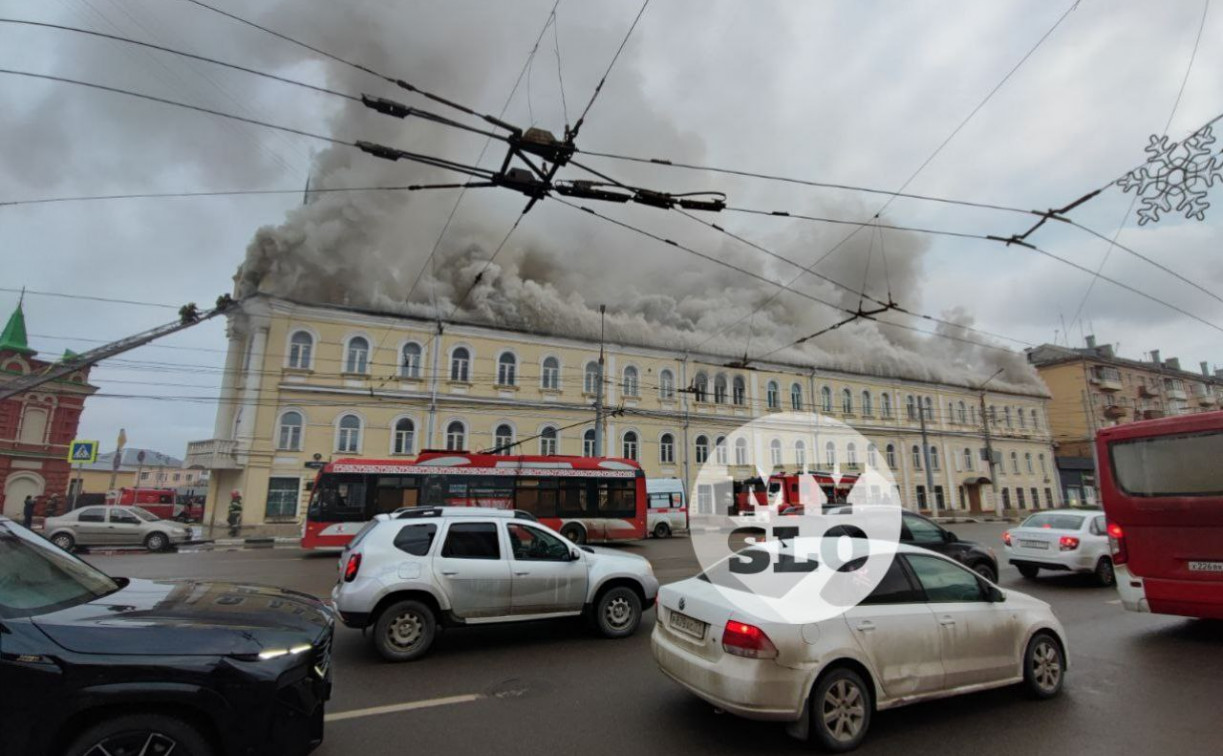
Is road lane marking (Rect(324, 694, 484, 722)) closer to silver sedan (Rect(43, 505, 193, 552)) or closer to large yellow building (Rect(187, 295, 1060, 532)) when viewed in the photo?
silver sedan (Rect(43, 505, 193, 552))

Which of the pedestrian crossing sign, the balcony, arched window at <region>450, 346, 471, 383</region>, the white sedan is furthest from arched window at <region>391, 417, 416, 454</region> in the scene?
the white sedan

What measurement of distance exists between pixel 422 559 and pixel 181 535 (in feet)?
66.6

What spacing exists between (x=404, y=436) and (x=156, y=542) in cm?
1120

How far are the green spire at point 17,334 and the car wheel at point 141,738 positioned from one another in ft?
142

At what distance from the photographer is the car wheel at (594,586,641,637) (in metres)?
7.25

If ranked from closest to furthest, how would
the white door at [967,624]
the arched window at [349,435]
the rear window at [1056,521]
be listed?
the white door at [967,624] < the rear window at [1056,521] < the arched window at [349,435]

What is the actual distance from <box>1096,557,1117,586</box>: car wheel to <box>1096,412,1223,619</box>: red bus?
4355 mm

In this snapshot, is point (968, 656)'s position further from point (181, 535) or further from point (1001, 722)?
point (181, 535)

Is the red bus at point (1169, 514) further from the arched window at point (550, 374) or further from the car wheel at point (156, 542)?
the arched window at point (550, 374)

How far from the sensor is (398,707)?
195 inches

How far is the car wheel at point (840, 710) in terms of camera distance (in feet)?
13.3

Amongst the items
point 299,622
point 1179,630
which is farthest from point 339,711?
point 1179,630

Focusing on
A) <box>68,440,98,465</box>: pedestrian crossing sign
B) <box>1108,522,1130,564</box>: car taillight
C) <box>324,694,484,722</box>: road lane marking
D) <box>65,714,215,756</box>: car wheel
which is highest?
<box>68,440,98,465</box>: pedestrian crossing sign

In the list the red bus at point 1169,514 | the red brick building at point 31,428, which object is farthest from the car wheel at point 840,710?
the red brick building at point 31,428
